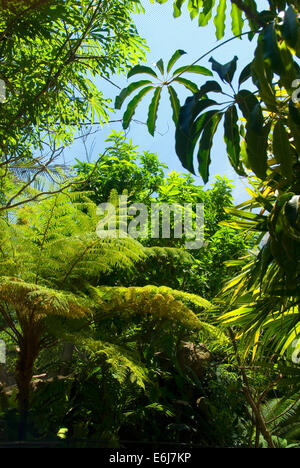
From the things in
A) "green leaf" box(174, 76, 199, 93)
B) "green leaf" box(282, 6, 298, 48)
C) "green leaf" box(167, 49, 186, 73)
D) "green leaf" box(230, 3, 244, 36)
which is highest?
"green leaf" box(230, 3, 244, 36)

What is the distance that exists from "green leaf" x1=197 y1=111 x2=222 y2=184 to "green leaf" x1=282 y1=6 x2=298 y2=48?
286mm

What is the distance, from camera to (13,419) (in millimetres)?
2227

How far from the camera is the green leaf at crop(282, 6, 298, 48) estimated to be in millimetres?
644

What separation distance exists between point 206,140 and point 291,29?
0.35 m

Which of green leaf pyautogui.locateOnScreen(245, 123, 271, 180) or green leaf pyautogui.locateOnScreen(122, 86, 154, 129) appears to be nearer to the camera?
green leaf pyautogui.locateOnScreen(245, 123, 271, 180)

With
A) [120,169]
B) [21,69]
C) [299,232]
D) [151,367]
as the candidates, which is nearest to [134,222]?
[120,169]

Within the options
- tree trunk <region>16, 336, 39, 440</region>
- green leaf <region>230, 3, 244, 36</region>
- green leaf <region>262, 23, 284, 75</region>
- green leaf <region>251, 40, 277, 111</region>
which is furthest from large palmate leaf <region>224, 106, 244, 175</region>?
tree trunk <region>16, 336, 39, 440</region>

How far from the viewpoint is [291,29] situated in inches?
25.5

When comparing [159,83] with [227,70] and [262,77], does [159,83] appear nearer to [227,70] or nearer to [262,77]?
[227,70]

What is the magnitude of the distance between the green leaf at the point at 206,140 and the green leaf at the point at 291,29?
0.29 m
